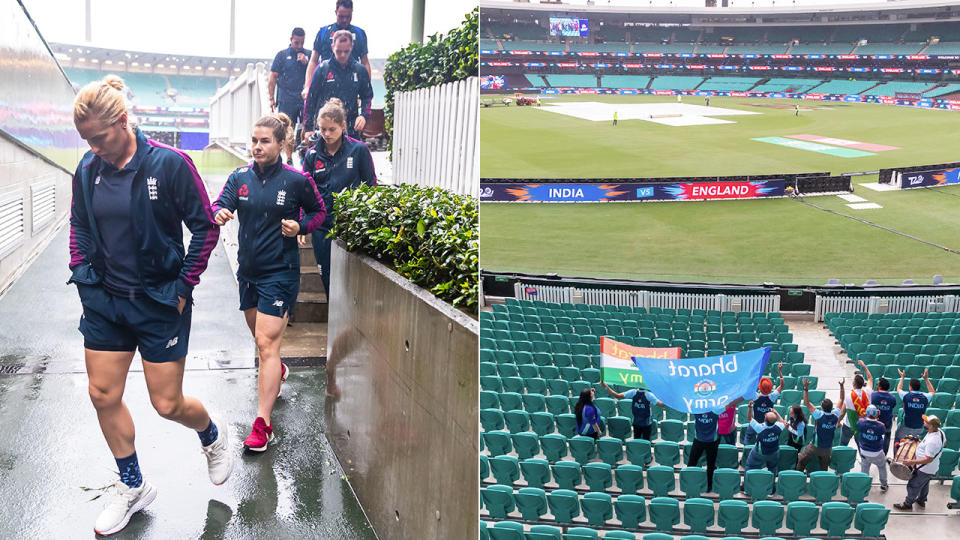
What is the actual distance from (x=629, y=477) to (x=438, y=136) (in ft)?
11.1

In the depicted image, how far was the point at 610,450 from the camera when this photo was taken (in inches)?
286

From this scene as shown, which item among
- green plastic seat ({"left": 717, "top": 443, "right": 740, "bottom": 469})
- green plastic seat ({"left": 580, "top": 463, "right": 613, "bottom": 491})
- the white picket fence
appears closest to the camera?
the white picket fence

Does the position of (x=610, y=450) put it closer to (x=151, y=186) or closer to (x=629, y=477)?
(x=629, y=477)

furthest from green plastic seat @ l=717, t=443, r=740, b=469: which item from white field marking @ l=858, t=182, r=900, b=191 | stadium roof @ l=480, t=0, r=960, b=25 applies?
stadium roof @ l=480, t=0, r=960, b=25

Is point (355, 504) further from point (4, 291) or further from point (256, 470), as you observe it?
point (4, 291)

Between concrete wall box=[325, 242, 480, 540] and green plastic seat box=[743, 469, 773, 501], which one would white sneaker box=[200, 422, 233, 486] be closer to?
concrete wall box=[325, 242, 480, 540]

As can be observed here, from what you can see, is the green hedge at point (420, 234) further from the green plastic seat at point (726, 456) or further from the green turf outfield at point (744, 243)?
the green turf outfield at point (744, 243)

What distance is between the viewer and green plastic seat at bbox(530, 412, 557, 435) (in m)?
7.77

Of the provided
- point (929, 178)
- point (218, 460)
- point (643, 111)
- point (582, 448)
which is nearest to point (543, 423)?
point (582, 448)

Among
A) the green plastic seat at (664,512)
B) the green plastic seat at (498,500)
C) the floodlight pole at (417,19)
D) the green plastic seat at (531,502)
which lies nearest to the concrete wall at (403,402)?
the floodlight pole at (417,19)

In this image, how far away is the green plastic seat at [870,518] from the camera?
20.2ft

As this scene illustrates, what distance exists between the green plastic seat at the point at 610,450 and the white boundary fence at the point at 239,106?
4099 millimetres

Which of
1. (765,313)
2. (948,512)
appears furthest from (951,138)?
(948,512)

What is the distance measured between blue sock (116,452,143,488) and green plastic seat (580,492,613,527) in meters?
3.85
